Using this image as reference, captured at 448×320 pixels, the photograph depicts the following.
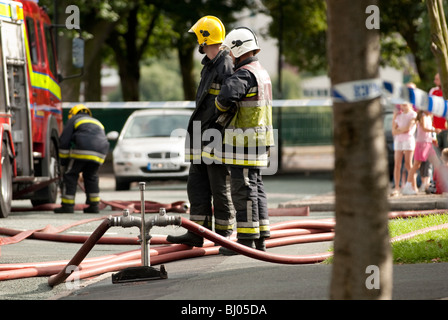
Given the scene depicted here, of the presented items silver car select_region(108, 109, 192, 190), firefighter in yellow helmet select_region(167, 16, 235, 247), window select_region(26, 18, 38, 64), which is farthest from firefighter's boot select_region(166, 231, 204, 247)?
silver car select_region(108, 109, 192, 190)

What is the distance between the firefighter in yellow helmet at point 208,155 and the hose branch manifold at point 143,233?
147 centimetres

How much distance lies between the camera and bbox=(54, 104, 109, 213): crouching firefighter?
13.1 metres

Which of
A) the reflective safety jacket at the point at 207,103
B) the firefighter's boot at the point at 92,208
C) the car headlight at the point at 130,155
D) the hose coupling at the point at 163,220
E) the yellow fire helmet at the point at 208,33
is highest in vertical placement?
the yellow fire helmet at the point at 208,33

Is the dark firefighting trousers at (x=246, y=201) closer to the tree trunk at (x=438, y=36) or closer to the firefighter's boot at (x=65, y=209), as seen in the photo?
the tree trunk at (x=438, y=36)

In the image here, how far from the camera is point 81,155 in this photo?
1308 cm

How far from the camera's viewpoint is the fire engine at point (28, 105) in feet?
39.7

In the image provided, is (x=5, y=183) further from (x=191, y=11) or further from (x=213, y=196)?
(x=191, y=11)

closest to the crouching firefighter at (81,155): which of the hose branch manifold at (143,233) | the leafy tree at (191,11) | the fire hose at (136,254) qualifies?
the fire hose at (136,254)

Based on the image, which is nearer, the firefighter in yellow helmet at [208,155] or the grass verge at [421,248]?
the grass verge at [421,248]

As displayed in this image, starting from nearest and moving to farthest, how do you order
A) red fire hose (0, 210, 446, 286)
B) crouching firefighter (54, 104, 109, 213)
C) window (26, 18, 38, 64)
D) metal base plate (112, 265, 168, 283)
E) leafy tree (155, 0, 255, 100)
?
metal base plate (112, 265, 168, 283) → red fire hose (0, 210, 446, 286) → crouching firefighter (54, 104, 109, 213) → window (26, 18, 38, 64) → leafy tree (155, 0, 255, 100)

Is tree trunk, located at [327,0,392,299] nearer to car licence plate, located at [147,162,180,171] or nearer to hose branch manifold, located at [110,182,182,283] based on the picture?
hose branch manifold, located at [110,182,182,283]

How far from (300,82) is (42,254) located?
100m

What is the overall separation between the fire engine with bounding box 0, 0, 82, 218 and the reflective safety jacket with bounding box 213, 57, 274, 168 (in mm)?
4501

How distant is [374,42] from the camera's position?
435 centimetres
